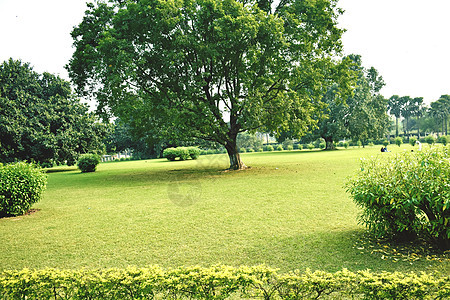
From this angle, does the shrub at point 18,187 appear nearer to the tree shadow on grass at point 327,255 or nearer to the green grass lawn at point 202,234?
the green grass lawn at point 202,234

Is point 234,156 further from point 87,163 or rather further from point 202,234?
point 202,234

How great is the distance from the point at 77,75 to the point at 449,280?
2096 centimetres

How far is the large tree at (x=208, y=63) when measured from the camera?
1486cm

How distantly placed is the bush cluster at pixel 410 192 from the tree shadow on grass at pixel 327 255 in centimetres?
48

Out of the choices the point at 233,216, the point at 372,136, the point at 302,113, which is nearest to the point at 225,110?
the point at 302,113

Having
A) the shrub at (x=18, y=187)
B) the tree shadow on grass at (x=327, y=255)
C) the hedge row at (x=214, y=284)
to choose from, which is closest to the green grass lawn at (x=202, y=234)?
the tree shadow on grass at (x=327, y=255)

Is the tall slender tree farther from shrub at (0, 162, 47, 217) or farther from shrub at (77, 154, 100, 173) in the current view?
shrub at (0, 162, 47, 217)

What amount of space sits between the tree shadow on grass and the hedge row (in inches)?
49.0

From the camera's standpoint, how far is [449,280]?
277 centimetres

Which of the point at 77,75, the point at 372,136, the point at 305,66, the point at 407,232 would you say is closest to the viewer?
the point at 407,232

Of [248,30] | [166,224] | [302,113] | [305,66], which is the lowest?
[166,224]

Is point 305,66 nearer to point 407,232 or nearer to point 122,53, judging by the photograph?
point 122,53

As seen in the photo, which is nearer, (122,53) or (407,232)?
(407,232)

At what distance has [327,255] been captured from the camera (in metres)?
4.61
